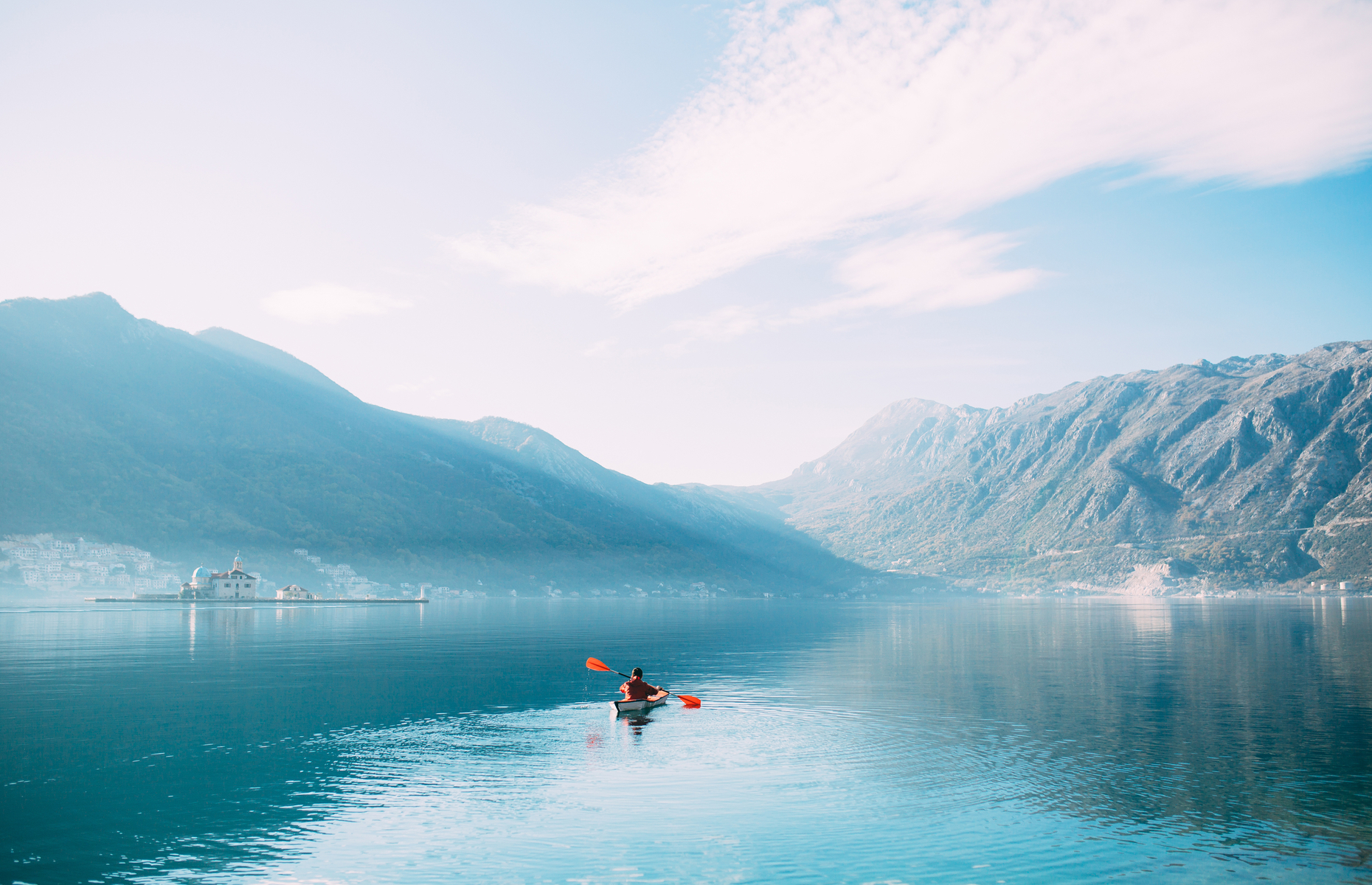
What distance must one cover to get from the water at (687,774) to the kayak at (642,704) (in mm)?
940

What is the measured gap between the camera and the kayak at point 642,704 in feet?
187

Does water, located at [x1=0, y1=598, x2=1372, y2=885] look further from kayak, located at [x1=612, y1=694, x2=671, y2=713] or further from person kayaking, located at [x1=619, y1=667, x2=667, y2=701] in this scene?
person kayaking, located at [x1=619, y1=667, x2=667, y2=701]

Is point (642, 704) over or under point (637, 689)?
under

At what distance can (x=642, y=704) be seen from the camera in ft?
190

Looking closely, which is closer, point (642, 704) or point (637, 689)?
point (642, 704)

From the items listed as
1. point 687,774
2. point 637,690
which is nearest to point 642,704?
point 637,690

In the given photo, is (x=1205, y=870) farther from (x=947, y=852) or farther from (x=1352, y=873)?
(x=947, y=852)

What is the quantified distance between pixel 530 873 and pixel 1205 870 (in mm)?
21491

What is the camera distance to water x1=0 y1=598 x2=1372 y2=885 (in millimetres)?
27547

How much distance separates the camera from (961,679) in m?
76.4

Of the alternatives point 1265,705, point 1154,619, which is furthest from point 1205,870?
point 1154,619

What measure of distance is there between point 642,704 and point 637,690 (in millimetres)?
1023

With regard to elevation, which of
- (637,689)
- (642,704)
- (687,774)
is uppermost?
(637,689)

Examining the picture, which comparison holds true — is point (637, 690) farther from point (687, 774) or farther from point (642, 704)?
point (687, 774)
